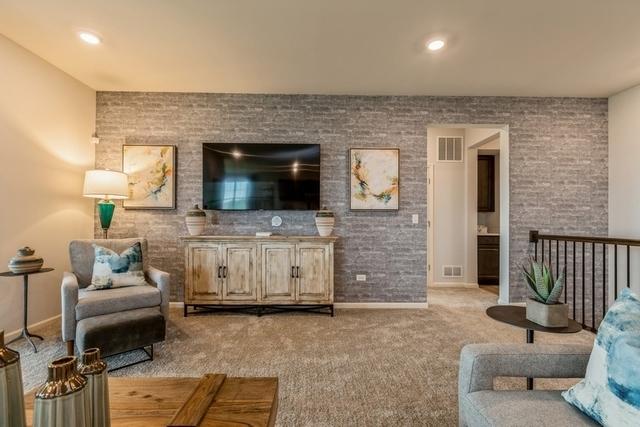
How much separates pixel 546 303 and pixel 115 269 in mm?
3464

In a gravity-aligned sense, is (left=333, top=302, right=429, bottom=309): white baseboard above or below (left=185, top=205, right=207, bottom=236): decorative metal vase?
below

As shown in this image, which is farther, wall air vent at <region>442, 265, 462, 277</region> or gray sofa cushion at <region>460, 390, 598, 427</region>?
wall air vent at <region>442, 265, 462, 277</region>

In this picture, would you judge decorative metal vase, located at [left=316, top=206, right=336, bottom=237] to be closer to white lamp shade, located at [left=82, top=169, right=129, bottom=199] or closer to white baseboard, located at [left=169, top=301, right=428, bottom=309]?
white baseboard, located at [left=169, top=301, right=428, bottom=309]

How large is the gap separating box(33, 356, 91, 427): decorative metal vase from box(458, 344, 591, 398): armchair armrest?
1.38m

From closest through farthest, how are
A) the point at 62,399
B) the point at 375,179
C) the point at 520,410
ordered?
1. the point at 62,399
2. the point at 520,410
3. the point at 375,179

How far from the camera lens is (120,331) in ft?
7.68

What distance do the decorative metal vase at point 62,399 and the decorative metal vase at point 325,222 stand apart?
9.75 feet

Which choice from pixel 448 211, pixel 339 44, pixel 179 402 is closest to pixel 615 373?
pixel 179 402

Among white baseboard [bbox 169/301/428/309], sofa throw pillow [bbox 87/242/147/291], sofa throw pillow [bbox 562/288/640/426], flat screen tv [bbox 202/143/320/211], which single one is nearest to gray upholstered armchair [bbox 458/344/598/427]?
→ sofa throw pillow [bbox 562/288/640/426]

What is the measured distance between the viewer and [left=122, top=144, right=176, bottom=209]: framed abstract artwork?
12.9 feet

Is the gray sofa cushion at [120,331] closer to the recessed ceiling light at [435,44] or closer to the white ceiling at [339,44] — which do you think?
the white ceiling at [339,44]

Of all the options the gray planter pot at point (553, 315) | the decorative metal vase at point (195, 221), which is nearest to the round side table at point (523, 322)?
the gray planter pot at point (553, 315)

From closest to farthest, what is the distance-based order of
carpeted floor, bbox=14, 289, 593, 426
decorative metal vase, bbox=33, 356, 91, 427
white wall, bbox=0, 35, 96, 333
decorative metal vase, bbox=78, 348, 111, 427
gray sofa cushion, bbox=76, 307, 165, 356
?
decorative metal vase, bbox=33, 356, 91, 427 < decorative metal vase, bbox=78, 348, 111, 427 < carpeted floor, bbox=14, 289, 593, 426 < gray sofa cushion, bbox=76, 307, 165, 356 < white wall, bbox=0, 35, 96, 333

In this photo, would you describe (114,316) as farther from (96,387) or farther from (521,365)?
(521,365)
